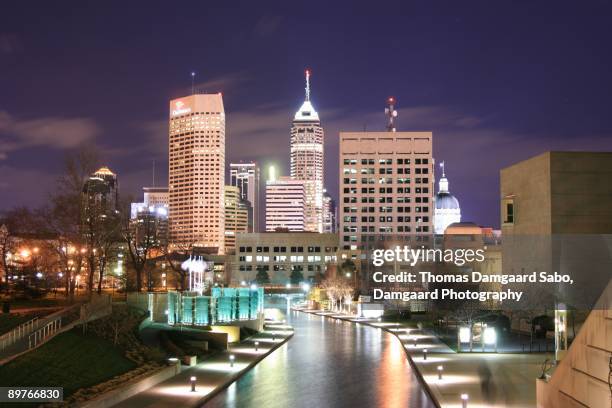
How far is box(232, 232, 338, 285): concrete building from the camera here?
6467 inches

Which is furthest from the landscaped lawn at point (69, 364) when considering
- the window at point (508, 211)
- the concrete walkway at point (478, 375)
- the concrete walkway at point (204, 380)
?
the window at point (508, 211)

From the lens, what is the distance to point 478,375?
3344 cm

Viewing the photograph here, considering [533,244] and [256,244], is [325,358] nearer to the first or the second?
[533,244]

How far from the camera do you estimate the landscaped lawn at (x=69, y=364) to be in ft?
82.1

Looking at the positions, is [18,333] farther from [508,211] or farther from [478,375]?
[508,211]

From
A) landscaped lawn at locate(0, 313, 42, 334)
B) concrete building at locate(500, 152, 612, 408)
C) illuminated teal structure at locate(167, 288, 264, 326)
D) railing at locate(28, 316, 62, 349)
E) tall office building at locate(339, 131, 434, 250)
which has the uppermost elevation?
tall office building at locate(339, 131, 434, 250)

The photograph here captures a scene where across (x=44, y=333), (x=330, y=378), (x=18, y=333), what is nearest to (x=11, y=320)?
(x=44, y=333)

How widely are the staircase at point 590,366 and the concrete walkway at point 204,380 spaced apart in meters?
12.3

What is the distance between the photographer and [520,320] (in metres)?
57.8

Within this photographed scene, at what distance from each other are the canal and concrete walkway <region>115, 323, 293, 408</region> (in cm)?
44

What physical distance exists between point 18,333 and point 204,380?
7868 mm

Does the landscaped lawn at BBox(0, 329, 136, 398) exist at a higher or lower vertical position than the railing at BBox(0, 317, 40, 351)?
lower

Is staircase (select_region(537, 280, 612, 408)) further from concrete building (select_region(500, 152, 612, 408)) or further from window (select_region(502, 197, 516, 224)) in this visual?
window (select_region(502, 197, 516, 224))

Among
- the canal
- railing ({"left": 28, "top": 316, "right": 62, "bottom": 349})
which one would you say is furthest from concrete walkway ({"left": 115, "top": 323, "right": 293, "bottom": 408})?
railing ({"left": 28, "top": 316, "right": 62, "bottom": 349})
